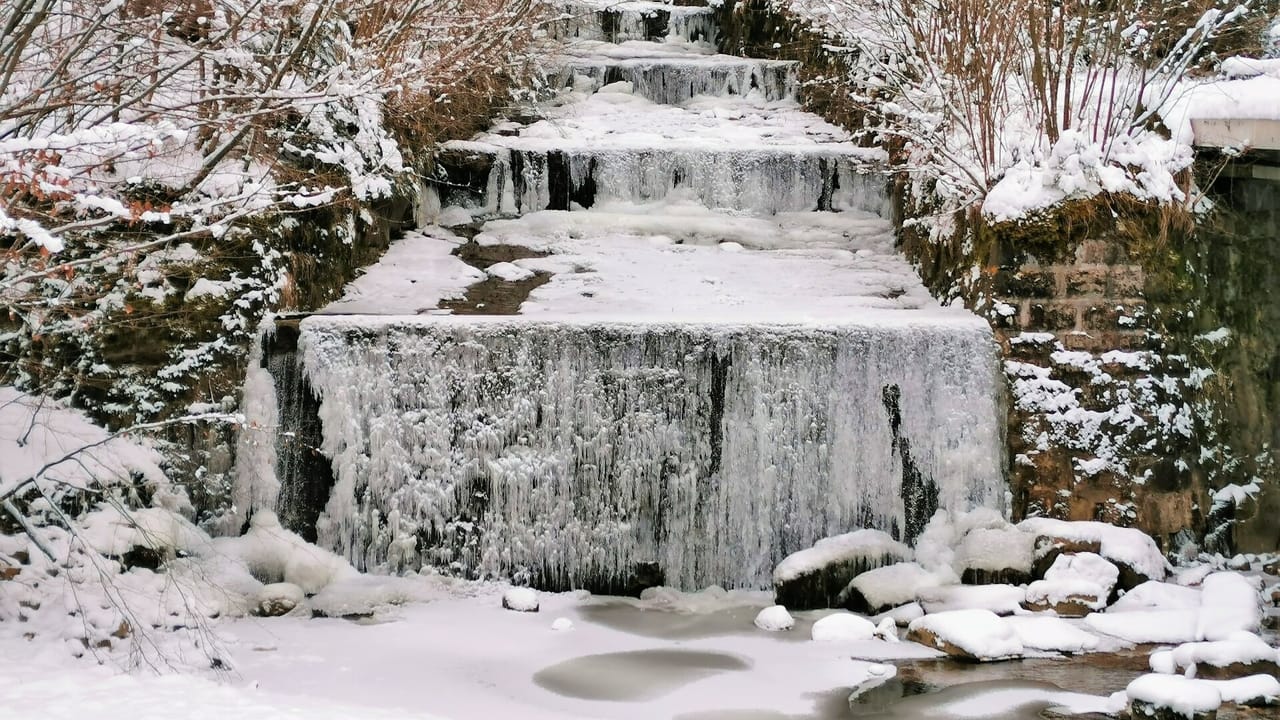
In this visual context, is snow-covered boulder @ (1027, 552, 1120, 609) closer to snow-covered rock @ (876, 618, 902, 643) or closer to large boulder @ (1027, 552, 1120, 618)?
large boulder @ (1027, 552, 1120, 618)

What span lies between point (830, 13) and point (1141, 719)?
674cm

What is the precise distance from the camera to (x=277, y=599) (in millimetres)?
5297

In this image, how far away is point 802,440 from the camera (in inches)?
232

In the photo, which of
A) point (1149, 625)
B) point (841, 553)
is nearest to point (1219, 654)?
point (1149, 625)

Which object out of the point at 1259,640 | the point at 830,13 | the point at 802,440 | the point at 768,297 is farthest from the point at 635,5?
the point at 1259,640

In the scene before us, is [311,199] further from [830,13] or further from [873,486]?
[830,13]

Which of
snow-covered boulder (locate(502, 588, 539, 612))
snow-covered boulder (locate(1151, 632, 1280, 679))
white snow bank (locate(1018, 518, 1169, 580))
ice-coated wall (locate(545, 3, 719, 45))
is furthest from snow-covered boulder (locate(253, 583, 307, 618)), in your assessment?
ice-coated wall (locate(545, 3, 719, 45))

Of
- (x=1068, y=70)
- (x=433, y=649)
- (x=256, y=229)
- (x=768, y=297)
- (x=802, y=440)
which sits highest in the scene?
(x=1068, y=70)

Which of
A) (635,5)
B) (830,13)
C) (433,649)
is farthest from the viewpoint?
(635,5)

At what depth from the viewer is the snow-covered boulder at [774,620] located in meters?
5.24

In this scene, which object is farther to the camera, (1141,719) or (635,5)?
(635,5)

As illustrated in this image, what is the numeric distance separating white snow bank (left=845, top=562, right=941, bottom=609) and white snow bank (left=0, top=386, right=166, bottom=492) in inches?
136

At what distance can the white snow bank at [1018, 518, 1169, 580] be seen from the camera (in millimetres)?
5473

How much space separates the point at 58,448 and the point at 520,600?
88.0 inches
